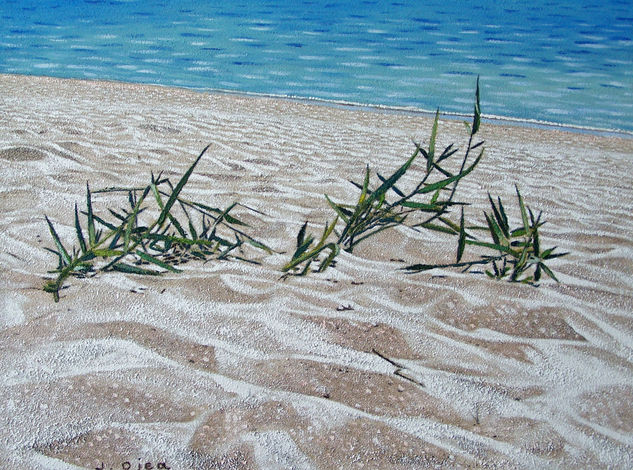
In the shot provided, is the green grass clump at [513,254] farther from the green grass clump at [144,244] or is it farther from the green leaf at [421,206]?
the green grass clump at [144,244]

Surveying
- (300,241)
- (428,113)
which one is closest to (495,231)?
(300,241)

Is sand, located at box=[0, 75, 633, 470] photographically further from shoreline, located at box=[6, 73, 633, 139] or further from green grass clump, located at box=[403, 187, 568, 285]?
shoreline, located at box=[6, 73, 633, 139]

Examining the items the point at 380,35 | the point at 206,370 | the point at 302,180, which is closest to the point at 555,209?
the point at 302,180

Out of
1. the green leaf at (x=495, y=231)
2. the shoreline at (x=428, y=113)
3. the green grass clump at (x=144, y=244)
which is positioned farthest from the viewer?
the shoreline at (x=428, y=113)

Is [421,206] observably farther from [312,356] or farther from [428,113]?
[428,113]

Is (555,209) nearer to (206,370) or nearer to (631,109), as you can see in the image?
(206,370)

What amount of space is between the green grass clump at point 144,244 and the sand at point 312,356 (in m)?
0.05

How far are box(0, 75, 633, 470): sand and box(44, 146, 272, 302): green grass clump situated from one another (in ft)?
0.16

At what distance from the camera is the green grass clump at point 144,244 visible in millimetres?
1465

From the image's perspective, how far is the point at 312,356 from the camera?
1335mm

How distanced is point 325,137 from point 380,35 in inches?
376

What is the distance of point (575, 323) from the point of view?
60.6 inches
